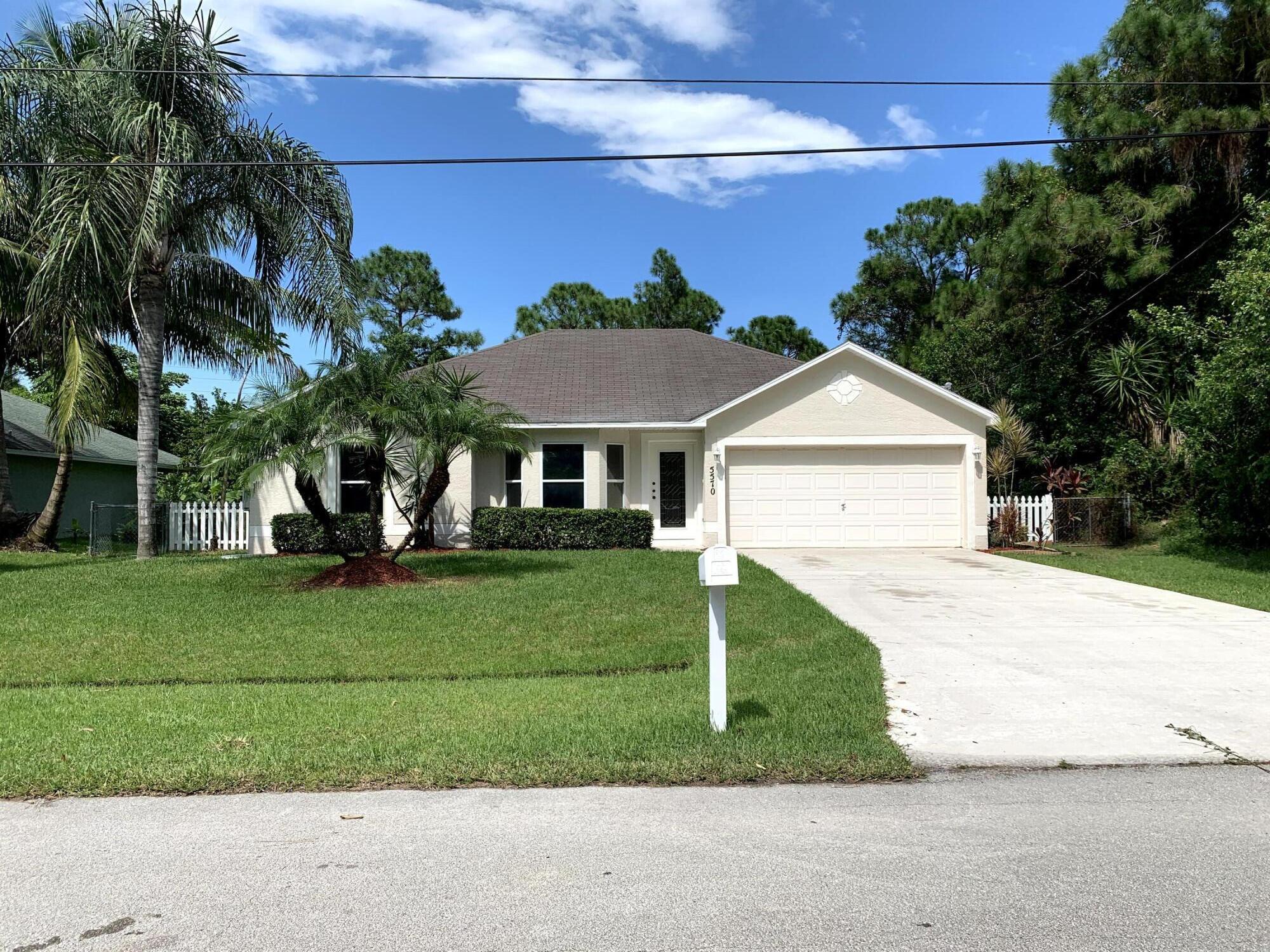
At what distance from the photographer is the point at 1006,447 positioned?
2080 centimetres

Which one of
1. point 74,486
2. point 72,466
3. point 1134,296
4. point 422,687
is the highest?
point 1134,296

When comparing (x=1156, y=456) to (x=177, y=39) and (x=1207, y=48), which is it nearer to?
(x=1207, y=48)

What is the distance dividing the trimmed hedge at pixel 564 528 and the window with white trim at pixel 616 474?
1600mm

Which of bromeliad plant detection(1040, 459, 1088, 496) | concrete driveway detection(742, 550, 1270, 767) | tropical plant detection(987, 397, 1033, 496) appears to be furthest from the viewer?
bromeliad plant detection(1040, 459, 1088, 496)

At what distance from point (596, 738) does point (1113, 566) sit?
43.4 feet

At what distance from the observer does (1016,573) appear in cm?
1386

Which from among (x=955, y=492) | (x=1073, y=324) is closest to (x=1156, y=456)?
(x=1073, y=324)

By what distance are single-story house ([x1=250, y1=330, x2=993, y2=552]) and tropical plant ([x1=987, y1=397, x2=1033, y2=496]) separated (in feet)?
7.79

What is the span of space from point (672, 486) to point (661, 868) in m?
15.5

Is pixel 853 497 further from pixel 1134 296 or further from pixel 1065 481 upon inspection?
pixel 1134 296

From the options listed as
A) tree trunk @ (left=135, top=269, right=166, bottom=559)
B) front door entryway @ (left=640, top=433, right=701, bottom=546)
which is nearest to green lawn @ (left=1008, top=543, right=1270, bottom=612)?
front door entryway @ (left=640, top=433, right=701, bottom=546)

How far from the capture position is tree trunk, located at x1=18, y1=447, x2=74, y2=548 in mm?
18094

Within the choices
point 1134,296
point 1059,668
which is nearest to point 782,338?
point 1134,296

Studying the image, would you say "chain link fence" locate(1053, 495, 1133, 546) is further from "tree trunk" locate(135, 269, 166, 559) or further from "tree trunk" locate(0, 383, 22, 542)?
"tree trunk" locate(0, 383, 22, 542)
